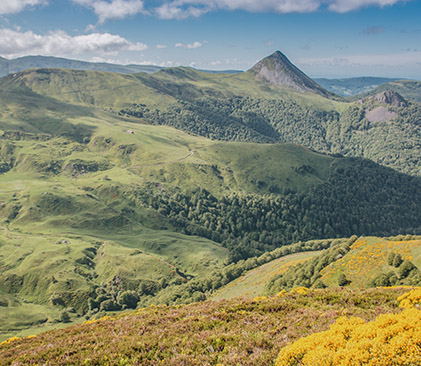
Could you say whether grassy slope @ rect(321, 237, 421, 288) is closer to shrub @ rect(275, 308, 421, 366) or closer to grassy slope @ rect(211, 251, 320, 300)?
grassy slope @ rect(211, 251, 320, 300)

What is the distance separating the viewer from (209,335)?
71.1ft

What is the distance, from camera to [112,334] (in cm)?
2611

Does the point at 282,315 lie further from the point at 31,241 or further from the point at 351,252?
the point at 31,241

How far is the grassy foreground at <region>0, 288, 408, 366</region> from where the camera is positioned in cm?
1867

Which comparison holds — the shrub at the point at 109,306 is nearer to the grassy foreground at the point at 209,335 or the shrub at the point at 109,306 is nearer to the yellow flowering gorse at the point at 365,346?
the grassy foreground at the point at 209,335

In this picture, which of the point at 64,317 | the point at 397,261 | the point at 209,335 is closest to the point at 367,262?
the point at 397,261

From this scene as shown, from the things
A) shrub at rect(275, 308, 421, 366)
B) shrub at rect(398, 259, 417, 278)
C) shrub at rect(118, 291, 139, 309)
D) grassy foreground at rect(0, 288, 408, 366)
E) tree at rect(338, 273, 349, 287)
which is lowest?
shrub at rect(118, 291, 139, 309)

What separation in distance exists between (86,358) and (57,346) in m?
5.82

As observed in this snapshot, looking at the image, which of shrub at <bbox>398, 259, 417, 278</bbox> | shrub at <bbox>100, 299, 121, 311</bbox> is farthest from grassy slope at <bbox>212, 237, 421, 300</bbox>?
shrub at <bbox>100, 299, 121, 311</bbox>

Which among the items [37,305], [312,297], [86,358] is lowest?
[37,305]

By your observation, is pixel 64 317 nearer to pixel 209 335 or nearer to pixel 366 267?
pixel 366 267

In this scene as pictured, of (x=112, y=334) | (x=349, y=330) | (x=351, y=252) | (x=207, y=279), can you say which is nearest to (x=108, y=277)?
(x=207, y=279)

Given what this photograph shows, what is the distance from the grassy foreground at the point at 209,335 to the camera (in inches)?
735

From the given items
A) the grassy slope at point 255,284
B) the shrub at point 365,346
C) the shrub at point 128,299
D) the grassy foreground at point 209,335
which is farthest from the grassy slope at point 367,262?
the shrub at point 128,299
